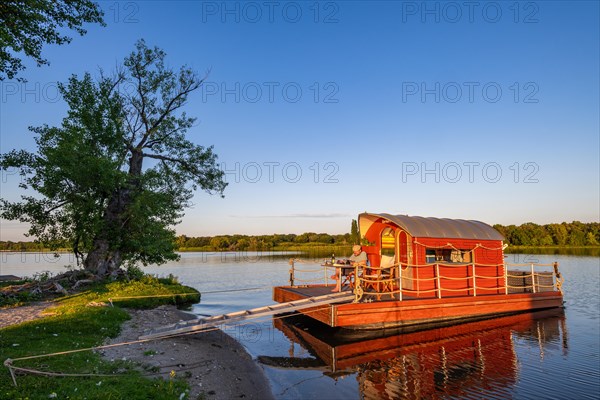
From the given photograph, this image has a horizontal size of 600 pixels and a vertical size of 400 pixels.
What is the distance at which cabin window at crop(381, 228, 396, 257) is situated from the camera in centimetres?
Answer: 1681

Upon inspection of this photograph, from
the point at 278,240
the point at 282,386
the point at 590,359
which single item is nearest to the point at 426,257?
the point at 590,359

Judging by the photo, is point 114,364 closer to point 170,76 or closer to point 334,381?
point 334,381

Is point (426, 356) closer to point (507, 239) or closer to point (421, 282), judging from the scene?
point (421, 282)

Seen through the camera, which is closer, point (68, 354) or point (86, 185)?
point (68, 354)

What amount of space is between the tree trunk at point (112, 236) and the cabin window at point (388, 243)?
48.9ft

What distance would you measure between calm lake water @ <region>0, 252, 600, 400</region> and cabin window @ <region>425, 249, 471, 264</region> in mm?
2795

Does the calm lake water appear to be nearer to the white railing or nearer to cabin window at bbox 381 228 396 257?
the white railing

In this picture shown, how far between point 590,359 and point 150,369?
12.9 m

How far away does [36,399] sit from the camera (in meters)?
5.53

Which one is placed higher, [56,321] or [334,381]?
[56,321]

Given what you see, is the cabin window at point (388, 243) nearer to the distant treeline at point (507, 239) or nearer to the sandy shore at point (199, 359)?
the sandy shore at point (199, 359)

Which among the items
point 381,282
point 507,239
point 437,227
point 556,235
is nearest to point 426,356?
point 381,282

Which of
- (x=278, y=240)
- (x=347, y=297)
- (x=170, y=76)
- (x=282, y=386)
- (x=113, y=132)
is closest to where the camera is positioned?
(x=282, y=386)

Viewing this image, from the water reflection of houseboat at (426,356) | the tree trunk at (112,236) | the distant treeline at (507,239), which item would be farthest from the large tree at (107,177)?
the distant treeline at (507,239)
